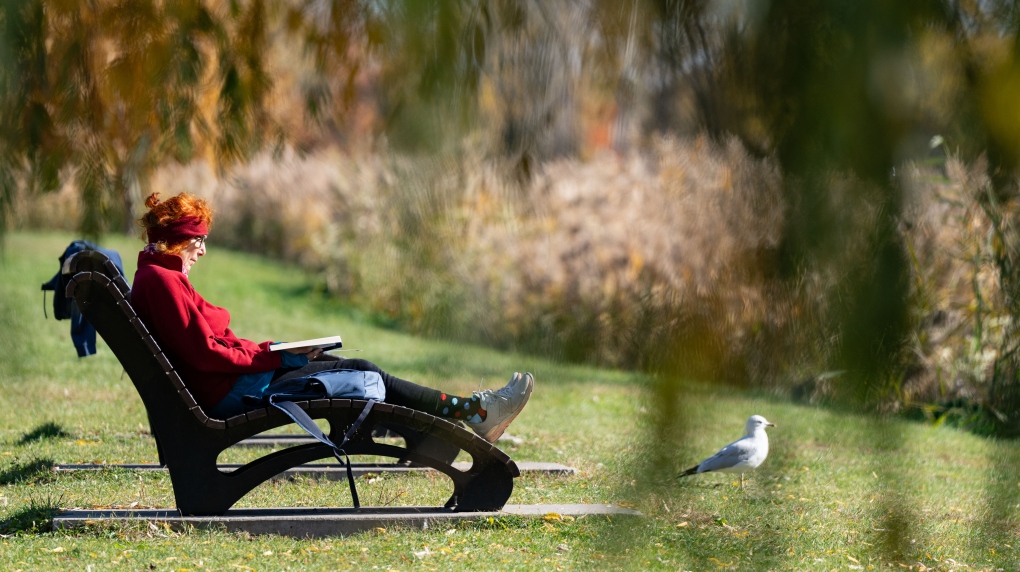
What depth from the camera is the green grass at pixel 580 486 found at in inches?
52.4

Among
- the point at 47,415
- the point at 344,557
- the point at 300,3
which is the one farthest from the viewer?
the point at 47,415

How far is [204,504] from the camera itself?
4148mm

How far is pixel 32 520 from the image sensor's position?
168 inches

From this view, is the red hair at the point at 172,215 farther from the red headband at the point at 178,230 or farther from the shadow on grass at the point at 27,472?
the shadow on grass at the point at 27,472

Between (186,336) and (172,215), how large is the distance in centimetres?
49

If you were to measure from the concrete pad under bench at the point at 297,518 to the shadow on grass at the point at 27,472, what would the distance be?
116cm

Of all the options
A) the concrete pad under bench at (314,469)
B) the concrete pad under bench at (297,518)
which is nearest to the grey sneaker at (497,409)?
the concrete pad under bench at (297,518)

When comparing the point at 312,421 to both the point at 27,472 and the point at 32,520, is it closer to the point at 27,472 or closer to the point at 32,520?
the point at 32,520

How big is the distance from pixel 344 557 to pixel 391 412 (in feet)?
1.88

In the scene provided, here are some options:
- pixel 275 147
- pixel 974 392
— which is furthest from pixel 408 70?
pixel 974 392

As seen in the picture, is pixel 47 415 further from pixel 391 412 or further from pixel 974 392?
pixel 974 392

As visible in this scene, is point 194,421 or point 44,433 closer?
point 194,421

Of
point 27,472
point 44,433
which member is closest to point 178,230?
point 27,472

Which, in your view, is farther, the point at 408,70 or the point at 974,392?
the point at 974,392
